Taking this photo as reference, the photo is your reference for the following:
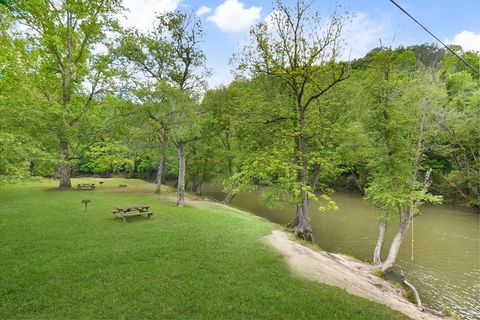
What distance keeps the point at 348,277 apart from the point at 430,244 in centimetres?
1210

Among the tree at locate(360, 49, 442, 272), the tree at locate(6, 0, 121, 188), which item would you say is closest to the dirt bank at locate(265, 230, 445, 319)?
the tree at locate(360, 49, 442, 272)

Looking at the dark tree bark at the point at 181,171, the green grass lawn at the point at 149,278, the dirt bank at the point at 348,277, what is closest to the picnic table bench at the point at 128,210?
the green grass lawn at the point at 149,278

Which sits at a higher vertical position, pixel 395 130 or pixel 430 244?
pixel 395 130

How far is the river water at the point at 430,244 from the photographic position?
37.1ft

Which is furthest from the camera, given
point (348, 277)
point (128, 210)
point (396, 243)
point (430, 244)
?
point (430, 244)

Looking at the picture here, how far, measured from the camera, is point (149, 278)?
23.9 feet

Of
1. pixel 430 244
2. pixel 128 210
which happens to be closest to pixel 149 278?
pixel 128 210

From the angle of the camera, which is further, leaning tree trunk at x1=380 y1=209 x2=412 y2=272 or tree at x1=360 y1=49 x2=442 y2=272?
tree at x1=360 y1=49 x2=442 y2=272

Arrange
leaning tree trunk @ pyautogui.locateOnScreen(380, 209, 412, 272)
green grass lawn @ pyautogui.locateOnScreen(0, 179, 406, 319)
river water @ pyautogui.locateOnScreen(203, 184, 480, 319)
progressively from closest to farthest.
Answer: green grass lawn @ pyautogui.locateOnScreen(0, 179, 406, 319) → river water @ pyautogui.locateOnScreen(203, 184, 480, 319) → leaning tree trunk @ pyautogui.locateOnScreen(380, 209, 412, 272)

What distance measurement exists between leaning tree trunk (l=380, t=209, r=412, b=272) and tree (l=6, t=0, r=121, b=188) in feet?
76.7

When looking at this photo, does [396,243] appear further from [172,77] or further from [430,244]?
[172,77]

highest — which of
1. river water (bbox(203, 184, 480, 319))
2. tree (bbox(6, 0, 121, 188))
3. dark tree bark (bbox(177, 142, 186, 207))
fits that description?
tree (bbox(6, 0, 121, 188))

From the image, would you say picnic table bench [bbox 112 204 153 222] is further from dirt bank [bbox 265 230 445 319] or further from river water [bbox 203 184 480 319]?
river water [bbox 203 184 480 319]

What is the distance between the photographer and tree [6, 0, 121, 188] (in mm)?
21375
